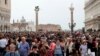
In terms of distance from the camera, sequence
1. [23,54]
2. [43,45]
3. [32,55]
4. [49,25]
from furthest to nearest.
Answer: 1. [49,25]
2. [23,54]
3. [43,45]
4. [32,55]

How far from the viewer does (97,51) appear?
20.5 meters

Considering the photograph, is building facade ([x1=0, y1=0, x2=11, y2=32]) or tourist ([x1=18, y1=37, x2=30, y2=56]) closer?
tourist ([x1=18, y1=37, x2=30, y2=56])

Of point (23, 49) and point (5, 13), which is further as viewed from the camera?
point (5, 13)

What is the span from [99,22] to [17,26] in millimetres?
51771

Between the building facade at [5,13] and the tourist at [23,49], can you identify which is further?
the building facade at [5,13]

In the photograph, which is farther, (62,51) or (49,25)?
(49,25)

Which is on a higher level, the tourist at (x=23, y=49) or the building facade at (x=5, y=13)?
the building facade at (x=5, y=13)

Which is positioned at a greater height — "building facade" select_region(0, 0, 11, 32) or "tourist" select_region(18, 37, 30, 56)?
"building facade" select_region(0, 0, 11, 32)

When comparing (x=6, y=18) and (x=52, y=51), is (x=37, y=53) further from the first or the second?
(x=6, y=18)

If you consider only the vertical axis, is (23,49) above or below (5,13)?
below

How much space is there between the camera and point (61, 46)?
20.3 metres

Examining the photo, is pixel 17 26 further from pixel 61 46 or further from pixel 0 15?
pixel 61 46

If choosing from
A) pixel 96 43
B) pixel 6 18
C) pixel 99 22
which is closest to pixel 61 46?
pixel 96 43

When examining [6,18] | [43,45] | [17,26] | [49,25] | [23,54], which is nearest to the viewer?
[43,45]
